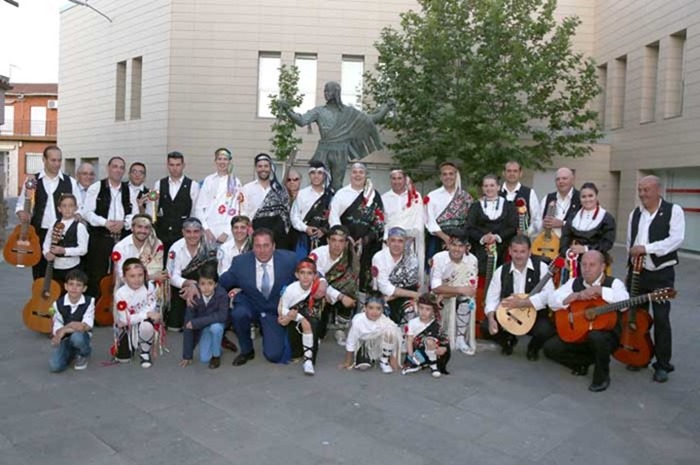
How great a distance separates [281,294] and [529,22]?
1178cm

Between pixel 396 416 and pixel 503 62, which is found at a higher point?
pixel 503 62

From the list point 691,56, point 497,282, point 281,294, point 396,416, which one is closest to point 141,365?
point 281,294

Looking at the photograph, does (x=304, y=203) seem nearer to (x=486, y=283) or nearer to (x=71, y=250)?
(x=486, y=283)

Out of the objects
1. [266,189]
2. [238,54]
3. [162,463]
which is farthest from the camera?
[238,54]

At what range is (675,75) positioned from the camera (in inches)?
591

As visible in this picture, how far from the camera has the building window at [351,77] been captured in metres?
17.8

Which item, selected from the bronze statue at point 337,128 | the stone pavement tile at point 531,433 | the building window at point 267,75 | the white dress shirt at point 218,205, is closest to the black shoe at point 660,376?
the stone pavement tile at point 531,433

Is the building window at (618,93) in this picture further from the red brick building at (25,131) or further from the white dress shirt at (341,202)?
the red brick building at (25,131)

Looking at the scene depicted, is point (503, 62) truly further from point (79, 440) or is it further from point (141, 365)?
point (79, 440)

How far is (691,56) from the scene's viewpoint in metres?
14.0

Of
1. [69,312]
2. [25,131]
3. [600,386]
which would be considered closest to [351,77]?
[69,312]

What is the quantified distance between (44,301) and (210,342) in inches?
69.9

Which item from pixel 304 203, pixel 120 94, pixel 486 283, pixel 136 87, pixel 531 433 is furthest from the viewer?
pixel 120 94

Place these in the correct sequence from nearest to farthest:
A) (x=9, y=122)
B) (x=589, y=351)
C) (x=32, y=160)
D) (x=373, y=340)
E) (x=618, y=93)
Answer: (x=589, y=351)
(x=373, y=340)
(x=618, y=93)
(x=32, y=160)
(x=9, y=122)
